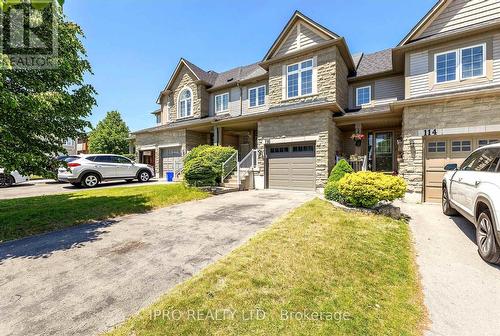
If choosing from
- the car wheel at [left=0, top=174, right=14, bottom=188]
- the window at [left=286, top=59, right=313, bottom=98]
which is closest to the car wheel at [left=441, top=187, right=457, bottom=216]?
the window at [left=286, top=59, right=313, bottom=98]

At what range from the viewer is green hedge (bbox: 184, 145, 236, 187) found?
11.7m

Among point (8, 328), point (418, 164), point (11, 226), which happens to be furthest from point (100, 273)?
point (418, 164)

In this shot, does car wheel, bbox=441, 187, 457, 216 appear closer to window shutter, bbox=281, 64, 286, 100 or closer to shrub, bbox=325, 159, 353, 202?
shrub, bbox=325, 159, 353, 202

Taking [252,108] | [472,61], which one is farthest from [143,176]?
[472,61]

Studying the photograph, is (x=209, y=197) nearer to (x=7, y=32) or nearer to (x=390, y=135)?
(x=7, y=32)

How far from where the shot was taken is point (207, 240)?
520 cm

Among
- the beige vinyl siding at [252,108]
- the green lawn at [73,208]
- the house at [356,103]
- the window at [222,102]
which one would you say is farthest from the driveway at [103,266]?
the window at [222,102]

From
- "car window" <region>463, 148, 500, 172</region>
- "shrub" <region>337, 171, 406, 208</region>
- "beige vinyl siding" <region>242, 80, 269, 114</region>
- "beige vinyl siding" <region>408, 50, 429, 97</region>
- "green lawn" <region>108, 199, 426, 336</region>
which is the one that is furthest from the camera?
"beige vinyl siding" <region>242, 80, 269, 114</region>

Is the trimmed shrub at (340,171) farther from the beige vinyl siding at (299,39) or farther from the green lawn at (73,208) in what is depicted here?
the beige vinyl siding at (299,39)

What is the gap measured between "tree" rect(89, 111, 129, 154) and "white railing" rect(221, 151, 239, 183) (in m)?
23.6

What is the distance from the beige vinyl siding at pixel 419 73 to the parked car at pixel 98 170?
53.2 feet

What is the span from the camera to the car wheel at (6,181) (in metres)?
15.0

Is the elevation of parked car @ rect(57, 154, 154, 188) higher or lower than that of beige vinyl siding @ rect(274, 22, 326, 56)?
lower

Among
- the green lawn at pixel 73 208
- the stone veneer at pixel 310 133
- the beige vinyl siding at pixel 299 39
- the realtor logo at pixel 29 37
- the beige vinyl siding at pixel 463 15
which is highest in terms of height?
the beige vinyl siding at pixel 299 39
